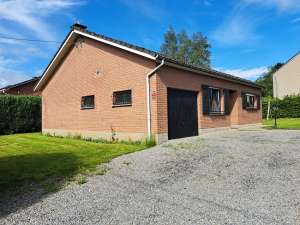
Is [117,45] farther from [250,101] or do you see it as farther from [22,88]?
[22,88]

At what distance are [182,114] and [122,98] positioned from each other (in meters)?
2.89

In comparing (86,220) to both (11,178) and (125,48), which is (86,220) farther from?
(125,48)

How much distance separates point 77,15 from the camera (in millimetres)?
17094

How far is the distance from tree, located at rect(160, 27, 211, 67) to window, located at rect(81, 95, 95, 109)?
45.3m

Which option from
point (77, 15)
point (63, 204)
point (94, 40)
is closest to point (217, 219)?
point (63, 204)

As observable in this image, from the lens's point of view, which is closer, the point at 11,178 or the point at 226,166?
the point at 11,178

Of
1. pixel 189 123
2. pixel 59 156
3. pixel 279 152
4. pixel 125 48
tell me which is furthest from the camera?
pixel 189 123

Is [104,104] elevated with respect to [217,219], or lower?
elevated

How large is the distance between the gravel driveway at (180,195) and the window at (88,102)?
6.99m

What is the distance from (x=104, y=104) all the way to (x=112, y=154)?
500cm

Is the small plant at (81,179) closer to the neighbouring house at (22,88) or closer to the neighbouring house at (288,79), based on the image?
the neighbouring house at (22,88)

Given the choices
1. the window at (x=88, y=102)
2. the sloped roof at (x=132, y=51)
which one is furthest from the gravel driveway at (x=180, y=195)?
the window at (x=88, y=102)

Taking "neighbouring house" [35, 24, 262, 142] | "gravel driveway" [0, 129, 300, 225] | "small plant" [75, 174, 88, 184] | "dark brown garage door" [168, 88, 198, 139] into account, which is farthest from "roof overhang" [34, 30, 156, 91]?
"small plant" [75, 174, 88, 184]

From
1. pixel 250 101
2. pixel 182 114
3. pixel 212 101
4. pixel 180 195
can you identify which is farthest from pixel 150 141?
pixel 250 101
